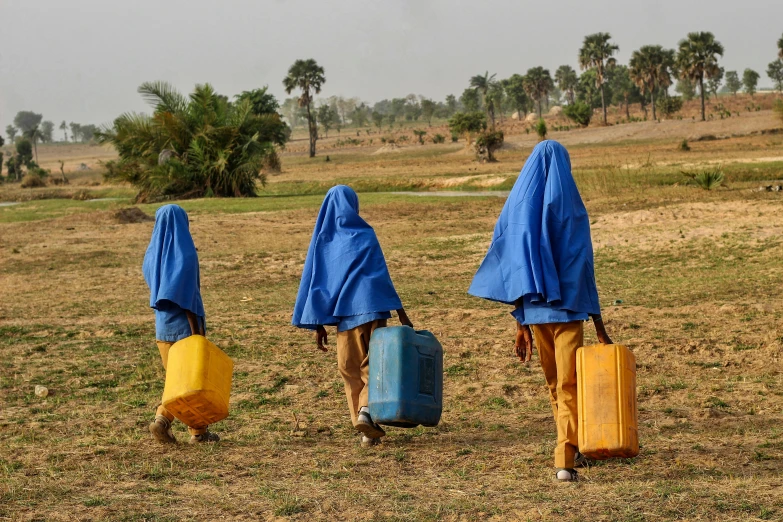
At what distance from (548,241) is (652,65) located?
78.3m

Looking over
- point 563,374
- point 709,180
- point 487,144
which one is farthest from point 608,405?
point 487,144

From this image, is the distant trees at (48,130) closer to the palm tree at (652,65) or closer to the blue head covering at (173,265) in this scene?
the palm tree at (652,65)

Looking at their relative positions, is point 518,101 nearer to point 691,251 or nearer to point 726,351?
point 691,251

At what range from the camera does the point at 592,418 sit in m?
4.60

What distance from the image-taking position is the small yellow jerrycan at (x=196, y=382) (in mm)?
5496

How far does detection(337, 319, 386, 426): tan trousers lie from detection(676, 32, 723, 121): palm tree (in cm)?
6640

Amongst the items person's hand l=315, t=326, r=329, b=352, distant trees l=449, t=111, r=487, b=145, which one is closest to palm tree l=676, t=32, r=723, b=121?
distant trees l=449, t=111, r=487, b=145

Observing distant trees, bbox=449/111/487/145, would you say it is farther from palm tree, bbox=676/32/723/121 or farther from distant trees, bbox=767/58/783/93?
distant trees, bbox=767/58/783/93

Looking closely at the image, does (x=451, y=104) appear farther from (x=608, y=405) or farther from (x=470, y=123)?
(x=608, y=405)

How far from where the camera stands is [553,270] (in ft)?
16.0

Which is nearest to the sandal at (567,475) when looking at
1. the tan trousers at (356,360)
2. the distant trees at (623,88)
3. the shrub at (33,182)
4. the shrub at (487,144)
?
the tan trousers at (356,360)

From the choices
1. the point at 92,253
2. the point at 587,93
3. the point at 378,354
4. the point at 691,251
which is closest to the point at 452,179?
the point at 92,253

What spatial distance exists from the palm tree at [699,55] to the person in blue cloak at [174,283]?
66.4m

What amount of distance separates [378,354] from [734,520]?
2.17 m
